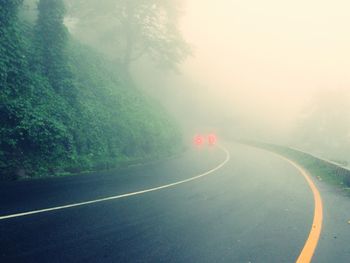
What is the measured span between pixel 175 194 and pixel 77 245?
468 cm

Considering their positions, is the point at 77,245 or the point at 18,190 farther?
the point at 18,190

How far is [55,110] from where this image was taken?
14.6m

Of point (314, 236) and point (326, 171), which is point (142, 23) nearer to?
point (326, 171)

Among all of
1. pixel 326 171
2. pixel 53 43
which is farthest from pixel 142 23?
pixel 326 171

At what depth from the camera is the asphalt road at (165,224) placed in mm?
5129

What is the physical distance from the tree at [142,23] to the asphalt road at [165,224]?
61.6ft

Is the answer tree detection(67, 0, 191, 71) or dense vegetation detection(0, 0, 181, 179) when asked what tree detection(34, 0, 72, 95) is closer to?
dense vegetation detection(0, 0, 181, 179)

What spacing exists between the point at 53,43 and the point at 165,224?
45.0 ft

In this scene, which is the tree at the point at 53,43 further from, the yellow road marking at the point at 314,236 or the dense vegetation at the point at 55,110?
the yellow road marking at the point at 314,236

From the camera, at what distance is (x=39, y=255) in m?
4.76

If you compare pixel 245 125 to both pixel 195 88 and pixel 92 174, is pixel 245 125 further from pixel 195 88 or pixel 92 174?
pixel 92 174

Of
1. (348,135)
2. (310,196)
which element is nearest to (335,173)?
(310,196)

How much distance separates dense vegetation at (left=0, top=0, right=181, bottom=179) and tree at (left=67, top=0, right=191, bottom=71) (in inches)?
212

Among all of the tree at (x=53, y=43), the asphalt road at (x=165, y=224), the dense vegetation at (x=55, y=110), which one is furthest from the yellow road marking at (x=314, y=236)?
the tree at (x=53, y=43)
